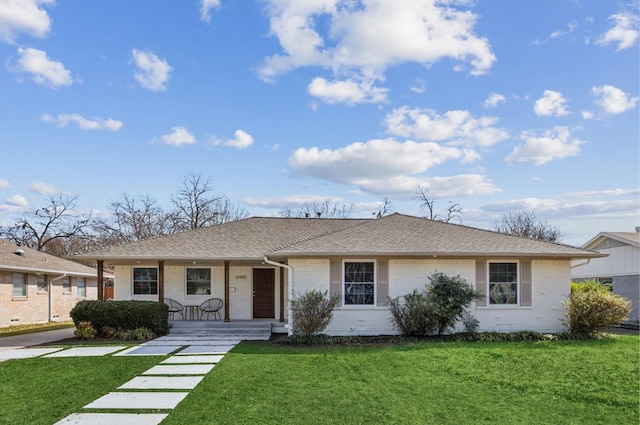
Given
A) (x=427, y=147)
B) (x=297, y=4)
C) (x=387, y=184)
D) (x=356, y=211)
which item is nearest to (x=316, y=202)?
(x=356, y=211)

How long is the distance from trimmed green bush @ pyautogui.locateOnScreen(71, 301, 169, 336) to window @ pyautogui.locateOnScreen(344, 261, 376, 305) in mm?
5636

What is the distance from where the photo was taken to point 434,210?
132 ft

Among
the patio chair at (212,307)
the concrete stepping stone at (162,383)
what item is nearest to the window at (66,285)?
the patio chair at (212,307)

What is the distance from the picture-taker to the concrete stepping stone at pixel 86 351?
37.4 feet

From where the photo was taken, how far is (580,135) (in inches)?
591

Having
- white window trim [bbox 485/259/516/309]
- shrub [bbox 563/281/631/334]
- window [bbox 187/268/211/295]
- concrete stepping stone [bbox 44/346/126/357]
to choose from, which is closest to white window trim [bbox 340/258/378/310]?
white window trim [bbox 485/259/516/309]

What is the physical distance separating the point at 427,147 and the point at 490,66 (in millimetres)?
5627

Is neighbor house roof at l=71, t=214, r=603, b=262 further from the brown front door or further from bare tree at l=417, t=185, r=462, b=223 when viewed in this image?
bare tree at l=417, t=185, r=462, b=223

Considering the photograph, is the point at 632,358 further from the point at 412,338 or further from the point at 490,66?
the point at 490,66

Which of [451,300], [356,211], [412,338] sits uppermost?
[356,211]

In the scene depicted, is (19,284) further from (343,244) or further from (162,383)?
(162,383)

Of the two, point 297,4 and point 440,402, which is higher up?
point 297,4

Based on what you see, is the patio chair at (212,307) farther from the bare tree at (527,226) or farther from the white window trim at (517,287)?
the bare tree at (527,226)

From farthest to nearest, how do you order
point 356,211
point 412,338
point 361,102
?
1. point 356,211
2. point 361,102
3. point 412,338
